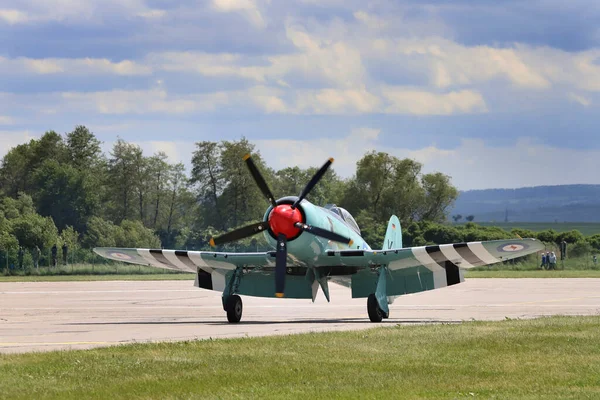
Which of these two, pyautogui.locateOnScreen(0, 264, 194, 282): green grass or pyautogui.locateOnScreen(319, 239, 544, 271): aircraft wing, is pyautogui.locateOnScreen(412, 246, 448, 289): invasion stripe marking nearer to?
pyautogui.locateOnScreen(319, 239, 544, 271): aircraft wing

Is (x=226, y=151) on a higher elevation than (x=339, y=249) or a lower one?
higher

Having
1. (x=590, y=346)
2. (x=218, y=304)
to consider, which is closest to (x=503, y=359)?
(x=590, y=346)

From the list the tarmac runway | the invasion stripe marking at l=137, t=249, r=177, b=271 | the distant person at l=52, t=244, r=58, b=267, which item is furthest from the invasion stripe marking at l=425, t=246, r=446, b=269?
the distant person at l=52, t=244, r=58, b=267

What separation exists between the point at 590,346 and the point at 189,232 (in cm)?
8245

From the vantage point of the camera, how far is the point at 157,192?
10681 cm

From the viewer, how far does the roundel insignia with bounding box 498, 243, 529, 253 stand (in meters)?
20.5

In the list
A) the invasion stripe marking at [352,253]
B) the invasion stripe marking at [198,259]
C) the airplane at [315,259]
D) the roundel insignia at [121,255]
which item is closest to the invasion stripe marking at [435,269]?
the airplane at [315,259]

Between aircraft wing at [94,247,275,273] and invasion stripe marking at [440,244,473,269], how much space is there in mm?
3969

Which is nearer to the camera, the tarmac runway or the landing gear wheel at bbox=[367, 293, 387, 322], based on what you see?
the tarmac runway

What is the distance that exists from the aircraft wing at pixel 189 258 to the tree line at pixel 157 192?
181 feet

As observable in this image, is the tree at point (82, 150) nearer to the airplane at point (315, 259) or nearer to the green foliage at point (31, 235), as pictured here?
the green foliage at point (31, 235)

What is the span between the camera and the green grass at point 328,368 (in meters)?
10.9

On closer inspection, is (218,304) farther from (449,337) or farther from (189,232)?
(189,232)

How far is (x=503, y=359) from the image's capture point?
43.5ft
